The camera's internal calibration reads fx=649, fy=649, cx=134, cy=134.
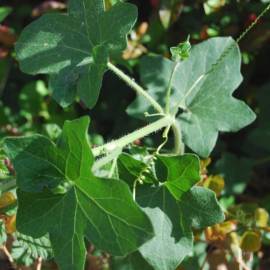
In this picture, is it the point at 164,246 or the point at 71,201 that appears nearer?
the point at 71,201

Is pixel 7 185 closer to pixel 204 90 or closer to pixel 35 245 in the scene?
pixel 35 245

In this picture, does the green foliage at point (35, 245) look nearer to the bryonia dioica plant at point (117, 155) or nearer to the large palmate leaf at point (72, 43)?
the bryonia dioica plant at point (117, 155)

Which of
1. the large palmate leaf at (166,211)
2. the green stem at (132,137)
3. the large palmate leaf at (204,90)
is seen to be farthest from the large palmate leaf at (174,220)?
the large palmate leaf at (204,90)

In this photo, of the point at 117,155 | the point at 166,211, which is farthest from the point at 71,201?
the point at 166,211

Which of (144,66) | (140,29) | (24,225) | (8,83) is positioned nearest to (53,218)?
(24,225)

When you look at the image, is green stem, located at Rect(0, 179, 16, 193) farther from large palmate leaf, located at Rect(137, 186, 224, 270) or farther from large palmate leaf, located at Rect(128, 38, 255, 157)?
large palmate leaf, located at Rect(128, 38, 255, 157)

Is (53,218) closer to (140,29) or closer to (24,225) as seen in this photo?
(24,225)

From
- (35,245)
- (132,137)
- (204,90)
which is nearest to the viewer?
(132,137)

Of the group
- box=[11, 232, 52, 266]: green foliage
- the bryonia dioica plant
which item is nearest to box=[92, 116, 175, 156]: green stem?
the bryonia dioica plant
